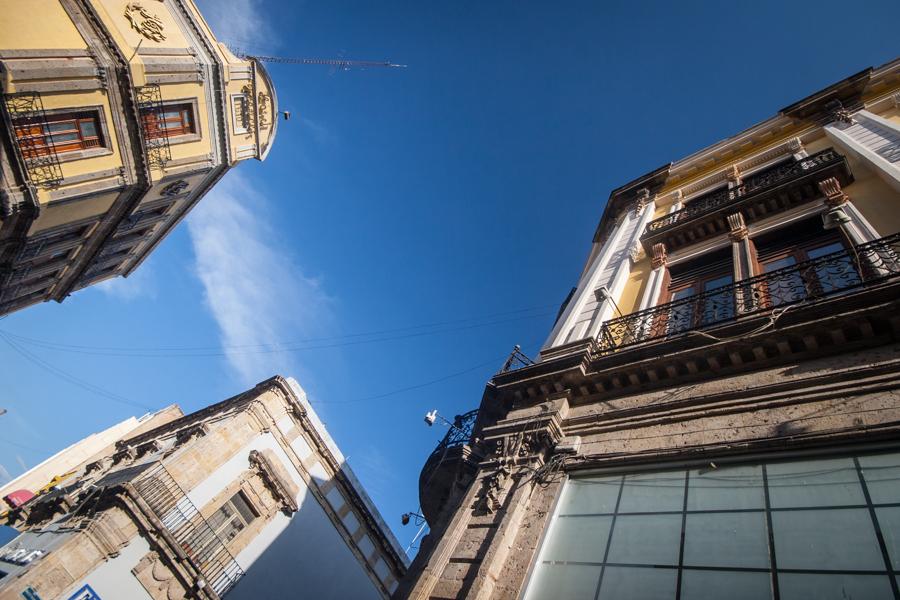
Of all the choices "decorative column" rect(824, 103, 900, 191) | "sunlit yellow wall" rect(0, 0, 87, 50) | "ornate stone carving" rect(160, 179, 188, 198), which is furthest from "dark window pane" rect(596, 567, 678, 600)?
"ornate stone carving" rect(160, 179, 188, 198)

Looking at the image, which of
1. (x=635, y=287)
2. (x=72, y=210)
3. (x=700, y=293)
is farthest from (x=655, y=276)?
(x=72, y=210)

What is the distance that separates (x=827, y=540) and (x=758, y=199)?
9460 mm

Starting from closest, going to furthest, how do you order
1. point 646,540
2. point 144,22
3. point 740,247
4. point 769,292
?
point 646,540 → point 769,292 → point 740,247 → point 144,22

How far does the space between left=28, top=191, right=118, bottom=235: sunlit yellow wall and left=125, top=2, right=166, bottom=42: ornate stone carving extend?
240 inches

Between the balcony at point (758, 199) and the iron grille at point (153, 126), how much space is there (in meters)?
18.3

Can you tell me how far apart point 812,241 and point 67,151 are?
21522 mm

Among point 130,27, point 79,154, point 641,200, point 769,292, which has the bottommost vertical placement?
point 769,292

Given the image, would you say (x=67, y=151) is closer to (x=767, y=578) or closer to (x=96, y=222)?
(x=96, y=222)

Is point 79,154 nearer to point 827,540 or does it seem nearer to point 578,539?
point 578,539

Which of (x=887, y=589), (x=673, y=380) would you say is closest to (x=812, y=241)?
(x=673, y=380)

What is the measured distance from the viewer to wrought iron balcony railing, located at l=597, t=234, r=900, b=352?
685 cm

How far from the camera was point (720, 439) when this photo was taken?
5777 mm

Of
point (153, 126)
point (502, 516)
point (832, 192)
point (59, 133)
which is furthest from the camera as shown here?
point (153, 126)

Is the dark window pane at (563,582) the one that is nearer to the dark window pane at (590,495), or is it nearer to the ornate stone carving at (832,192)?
the dark window pane at (590,495)
